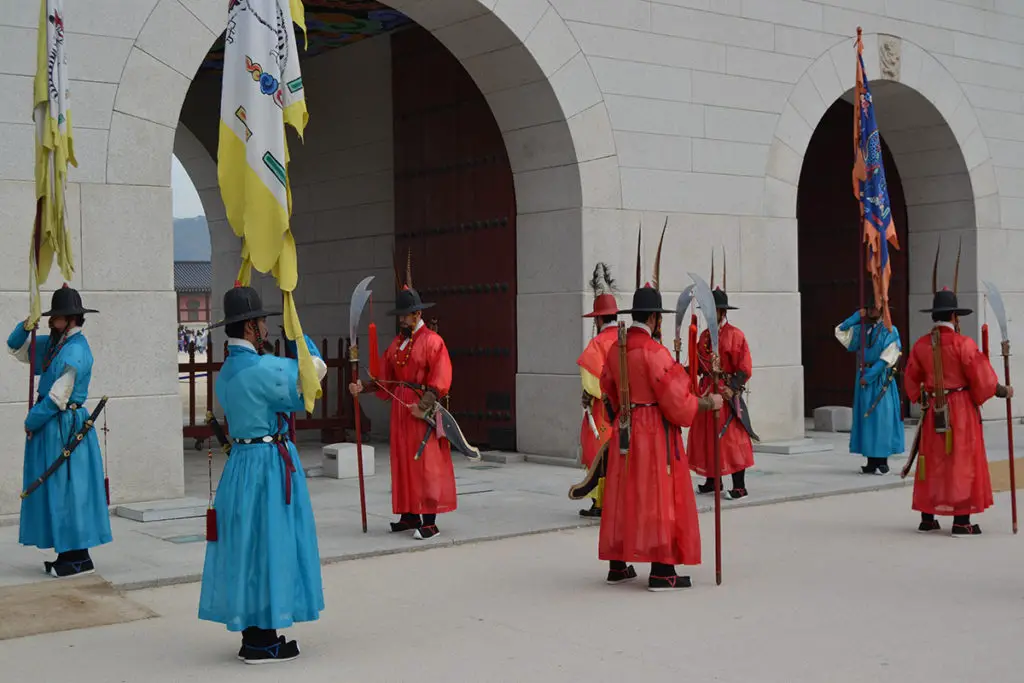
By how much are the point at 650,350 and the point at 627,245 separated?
17.4 ft

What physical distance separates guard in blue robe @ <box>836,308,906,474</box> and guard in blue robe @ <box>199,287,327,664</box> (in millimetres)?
7028

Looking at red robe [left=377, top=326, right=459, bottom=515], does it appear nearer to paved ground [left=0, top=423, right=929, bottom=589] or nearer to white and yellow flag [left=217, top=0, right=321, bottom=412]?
paved ground [left=0, top=423, right=929, bottom=589]

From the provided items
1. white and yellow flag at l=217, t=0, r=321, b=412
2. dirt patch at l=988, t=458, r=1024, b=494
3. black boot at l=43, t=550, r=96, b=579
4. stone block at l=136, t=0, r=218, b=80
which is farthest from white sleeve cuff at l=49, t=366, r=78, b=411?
dirt patch at l=988, t=458, r=1024, b=494

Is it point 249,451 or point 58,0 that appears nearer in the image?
point 249,451

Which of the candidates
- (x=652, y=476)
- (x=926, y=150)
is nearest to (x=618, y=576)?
(x=652, y=476)

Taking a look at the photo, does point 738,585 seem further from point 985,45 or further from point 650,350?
point 985,45

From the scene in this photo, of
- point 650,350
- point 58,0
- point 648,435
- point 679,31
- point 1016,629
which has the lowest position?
point 1016,629

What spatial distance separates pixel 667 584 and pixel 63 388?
11.7 feet

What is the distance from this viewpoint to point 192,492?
33.7 feet

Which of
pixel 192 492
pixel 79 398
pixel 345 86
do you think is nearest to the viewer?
pixel 79 398

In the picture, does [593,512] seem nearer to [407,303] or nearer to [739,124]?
[407,303]

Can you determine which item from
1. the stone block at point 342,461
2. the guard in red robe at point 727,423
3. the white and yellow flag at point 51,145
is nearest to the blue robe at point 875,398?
the guard in red robe at point 727,423

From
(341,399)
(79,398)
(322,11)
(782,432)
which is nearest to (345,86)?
(322,11)

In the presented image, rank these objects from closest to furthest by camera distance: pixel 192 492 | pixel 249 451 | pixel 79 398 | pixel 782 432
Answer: pixel 249 451, pixel 79 398, pixel 192 492, pixel 782 432
